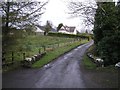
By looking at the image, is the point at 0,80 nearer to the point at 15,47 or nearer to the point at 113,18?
the point at 15,47

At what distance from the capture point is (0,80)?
13.9 meters

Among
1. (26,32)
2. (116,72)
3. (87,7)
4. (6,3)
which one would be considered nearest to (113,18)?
(87,7)

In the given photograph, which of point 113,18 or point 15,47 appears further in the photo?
point 113,18

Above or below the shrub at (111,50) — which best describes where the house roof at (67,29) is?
above

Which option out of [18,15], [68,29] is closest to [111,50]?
[18,15]

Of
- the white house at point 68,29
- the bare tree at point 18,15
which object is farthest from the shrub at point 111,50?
the white house at point 68,29

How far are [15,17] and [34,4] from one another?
219 cm

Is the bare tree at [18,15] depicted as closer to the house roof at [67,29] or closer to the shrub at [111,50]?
the shrub at [111,50]

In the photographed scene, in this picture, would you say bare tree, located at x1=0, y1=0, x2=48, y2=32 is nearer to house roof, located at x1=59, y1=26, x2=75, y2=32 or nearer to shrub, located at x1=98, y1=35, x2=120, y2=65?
shrub, located at x1=98, y1=35, x2=120, y2=65

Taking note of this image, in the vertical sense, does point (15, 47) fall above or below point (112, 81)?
above

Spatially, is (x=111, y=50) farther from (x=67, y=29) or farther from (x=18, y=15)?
(x=67, y=29)

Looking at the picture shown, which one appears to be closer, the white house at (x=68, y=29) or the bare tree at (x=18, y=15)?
the bare tree at (x=18, y=15)

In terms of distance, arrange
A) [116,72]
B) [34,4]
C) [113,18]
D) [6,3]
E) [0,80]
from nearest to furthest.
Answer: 1. [0,80]
2. [116,72]
3. [6,3]
4. [34,4]
5. [113,18]

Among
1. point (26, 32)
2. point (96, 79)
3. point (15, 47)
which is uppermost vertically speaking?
point (26, 32)
